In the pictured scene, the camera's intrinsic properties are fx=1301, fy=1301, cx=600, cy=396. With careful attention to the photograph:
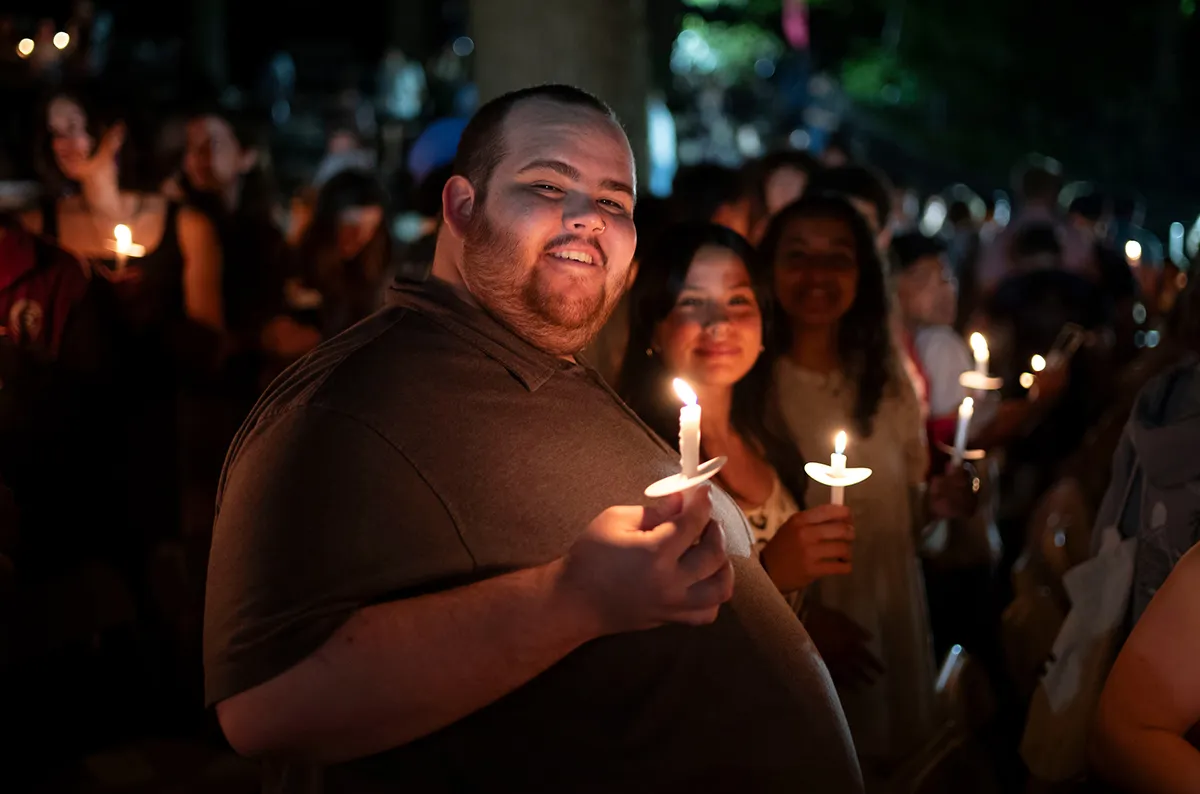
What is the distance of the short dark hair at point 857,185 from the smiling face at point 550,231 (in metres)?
3.75

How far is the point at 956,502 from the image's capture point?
3.69 metres

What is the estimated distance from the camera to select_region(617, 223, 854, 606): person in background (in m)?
3.37

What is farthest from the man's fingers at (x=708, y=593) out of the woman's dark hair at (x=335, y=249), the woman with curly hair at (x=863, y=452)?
the woman's dark hair at (x=335, y=249)

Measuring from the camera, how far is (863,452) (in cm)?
395

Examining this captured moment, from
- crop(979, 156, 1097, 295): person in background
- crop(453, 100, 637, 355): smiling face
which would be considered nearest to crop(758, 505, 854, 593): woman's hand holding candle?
crop(453, 100, 637, 355): smiling face

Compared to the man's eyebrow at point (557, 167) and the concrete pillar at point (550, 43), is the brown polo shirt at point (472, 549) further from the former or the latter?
the concrete pillar at point (550, 43)

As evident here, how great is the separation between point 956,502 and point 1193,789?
1475 mm

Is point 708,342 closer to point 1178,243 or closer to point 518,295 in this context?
point 518,295

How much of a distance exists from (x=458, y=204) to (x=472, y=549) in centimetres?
64

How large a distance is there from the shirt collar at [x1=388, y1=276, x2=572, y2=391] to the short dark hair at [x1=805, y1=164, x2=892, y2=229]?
390cm

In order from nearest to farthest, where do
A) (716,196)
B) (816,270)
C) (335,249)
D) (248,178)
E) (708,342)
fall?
(708,342)
(816,270)
(716,196)
(335,249)
(248,178)

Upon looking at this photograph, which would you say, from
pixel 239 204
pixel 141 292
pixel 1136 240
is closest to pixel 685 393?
pixel 141 292

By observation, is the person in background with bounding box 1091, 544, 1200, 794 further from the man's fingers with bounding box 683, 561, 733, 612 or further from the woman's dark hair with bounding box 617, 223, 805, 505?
the woman's dark hair with bounding box 617, 223, 805, 505

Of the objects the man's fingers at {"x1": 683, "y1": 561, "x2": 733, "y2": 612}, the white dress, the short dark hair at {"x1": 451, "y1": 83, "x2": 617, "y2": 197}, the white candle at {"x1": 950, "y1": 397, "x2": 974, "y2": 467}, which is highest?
the short dark hair at {"x1": 451, "y1": 83, "x2": 617, "y2": 197}
